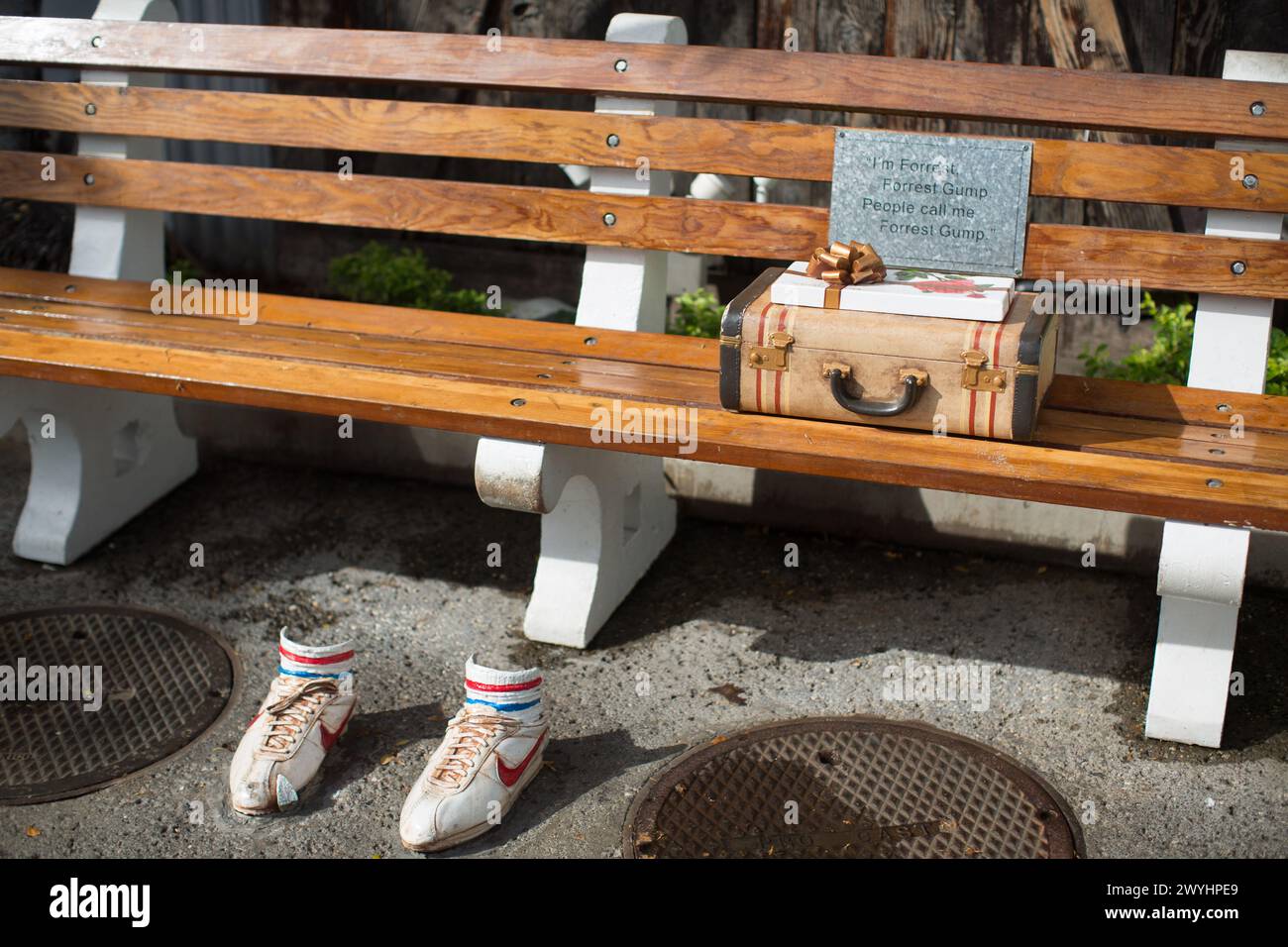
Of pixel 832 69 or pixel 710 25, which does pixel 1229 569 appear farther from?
pixel 710 25

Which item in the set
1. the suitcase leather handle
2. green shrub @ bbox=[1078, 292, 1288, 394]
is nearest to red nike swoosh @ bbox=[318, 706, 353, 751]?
the suitcase leather handle

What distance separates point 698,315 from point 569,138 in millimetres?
1041

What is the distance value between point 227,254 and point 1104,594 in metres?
3.57

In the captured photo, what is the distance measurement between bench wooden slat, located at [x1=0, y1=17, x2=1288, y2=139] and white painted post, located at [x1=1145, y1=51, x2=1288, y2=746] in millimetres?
149

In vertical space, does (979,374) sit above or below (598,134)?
below

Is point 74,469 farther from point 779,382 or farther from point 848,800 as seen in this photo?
point 848,800

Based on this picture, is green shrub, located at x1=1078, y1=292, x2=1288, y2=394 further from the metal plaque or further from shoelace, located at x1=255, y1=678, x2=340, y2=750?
shoelace, located at x1=255, y1=678, x2=340, y2=750

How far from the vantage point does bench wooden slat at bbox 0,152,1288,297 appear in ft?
10.8

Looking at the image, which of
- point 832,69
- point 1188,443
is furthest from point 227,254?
point 1188,443

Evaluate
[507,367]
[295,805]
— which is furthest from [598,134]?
[295,805]

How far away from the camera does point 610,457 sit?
366 cm

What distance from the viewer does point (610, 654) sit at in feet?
12.1

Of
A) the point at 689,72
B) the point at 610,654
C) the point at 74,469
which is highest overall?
the point at 689,72

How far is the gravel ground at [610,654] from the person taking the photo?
3.04 m
